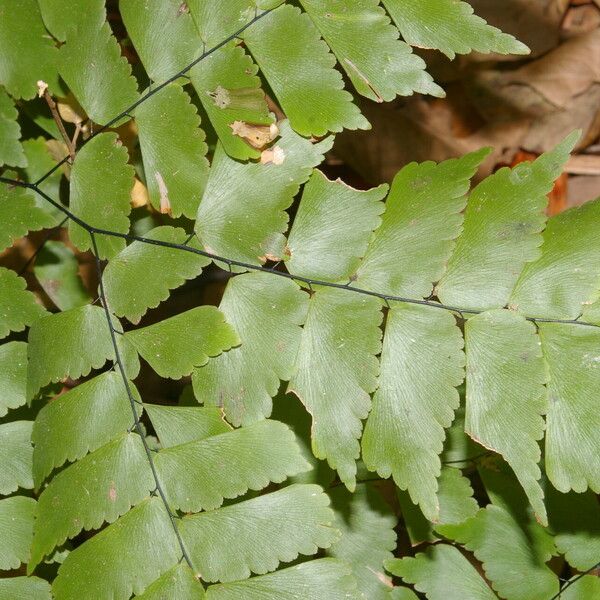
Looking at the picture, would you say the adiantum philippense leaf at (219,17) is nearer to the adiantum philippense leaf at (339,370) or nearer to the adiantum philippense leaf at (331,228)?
the adiantum philippense leaf at (331,228)

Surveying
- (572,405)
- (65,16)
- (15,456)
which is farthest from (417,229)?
(15,456)

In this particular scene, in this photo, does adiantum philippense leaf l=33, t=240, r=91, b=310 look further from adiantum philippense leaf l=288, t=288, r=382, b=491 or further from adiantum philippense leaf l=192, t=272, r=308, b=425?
adiantum philippense leaf l=288, t=288, r=382, b=491

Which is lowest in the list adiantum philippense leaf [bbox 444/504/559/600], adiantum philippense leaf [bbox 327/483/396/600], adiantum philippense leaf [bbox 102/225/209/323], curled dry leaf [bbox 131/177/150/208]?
adiantum philippense leaf [bbox 444/504/559/600]

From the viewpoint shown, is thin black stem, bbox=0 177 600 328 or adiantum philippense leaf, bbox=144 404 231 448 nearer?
thin black stem, bbox=0 177 600 328

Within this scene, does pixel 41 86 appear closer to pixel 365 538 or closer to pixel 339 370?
pixel 339 370

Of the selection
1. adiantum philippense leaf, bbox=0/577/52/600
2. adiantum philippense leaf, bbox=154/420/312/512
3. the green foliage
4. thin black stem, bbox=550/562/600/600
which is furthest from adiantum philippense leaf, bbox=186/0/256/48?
thin black stem, bbox=550/562/600/600

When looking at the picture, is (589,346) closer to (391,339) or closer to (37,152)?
(391,339)

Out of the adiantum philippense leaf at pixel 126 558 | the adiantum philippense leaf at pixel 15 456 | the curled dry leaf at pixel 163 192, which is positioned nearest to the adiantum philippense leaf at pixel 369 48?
the curled dry leaf at pixel 163 192
